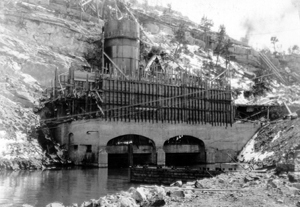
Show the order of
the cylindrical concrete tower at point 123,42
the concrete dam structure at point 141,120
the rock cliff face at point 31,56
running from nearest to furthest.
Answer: the rock cliff face at point 31,56 → the concrete dam structure at point 141,120 → the cylindrical concrete tower at point 123,42

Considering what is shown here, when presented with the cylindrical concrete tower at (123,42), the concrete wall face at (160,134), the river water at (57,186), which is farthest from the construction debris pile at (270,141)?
the cylindrical concrete tower at (123,42)

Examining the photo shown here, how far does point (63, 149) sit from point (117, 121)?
363 inches

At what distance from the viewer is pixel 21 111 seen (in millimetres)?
53562

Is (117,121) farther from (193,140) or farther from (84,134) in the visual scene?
(193,140)

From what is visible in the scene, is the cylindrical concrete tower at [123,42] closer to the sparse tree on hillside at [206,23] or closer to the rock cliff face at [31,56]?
the rock cliff face at [31,56]

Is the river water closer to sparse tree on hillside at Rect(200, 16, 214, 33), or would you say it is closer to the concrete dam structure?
the concrete dam structure

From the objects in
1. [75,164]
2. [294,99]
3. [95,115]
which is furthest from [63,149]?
[294,99]

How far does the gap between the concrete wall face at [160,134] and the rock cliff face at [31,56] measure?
533cm

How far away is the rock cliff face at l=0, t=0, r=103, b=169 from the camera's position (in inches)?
1907

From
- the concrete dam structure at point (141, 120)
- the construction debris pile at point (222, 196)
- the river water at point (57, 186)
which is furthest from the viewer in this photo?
the concrete dam structure at point (141, 120)

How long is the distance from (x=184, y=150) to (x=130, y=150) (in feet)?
29.8

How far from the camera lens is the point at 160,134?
175 feet

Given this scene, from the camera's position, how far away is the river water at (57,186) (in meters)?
26.8

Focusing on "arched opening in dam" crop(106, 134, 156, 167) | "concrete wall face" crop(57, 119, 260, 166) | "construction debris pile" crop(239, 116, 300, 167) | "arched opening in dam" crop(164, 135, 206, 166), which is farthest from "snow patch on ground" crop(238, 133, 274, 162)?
"arched opening in dam" crop(106, 134, 156, 167)
